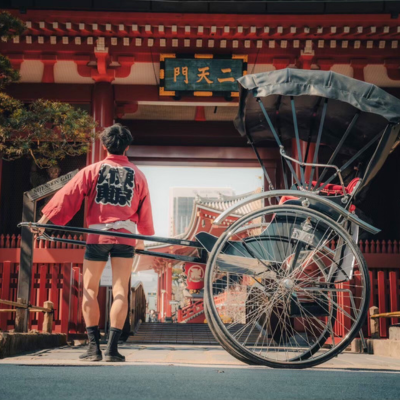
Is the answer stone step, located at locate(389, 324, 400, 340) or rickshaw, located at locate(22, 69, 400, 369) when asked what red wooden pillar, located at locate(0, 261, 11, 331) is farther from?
stone step, located at locate(389, 324, 400, 340)

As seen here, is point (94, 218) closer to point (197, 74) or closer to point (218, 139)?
point (197, 74)

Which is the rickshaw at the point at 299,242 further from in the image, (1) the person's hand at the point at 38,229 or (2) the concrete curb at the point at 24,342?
(2) the concrete curb at the point at 24,342

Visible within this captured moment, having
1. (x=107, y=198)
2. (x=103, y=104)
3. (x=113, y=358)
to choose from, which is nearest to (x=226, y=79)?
(x=103, y=104)

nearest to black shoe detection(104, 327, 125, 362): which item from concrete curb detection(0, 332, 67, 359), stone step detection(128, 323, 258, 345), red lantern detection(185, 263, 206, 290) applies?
concrete curb detection(0, 332, 67, 359)

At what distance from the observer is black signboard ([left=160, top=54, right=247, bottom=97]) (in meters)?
9.21

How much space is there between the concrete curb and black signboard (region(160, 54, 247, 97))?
4.62m

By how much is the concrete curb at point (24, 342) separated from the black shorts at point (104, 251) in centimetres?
126

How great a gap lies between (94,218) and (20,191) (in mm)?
8620

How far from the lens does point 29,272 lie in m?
6.12

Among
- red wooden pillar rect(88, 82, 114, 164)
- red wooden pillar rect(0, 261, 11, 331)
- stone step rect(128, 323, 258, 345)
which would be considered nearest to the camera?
red wooden pillar rect(0, 261, 11, 331)

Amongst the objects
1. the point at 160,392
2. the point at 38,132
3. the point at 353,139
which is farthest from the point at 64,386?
the point at 38,132

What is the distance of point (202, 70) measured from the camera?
9.22 metres

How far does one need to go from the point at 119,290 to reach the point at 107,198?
60cm

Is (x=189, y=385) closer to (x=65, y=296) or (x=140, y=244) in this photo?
(x=140, y=244)
